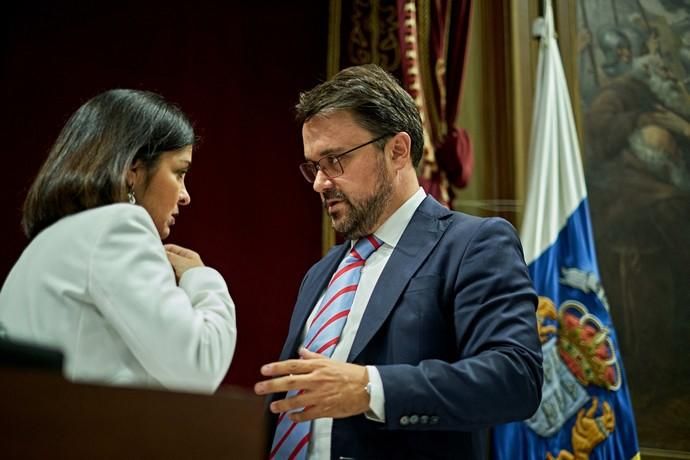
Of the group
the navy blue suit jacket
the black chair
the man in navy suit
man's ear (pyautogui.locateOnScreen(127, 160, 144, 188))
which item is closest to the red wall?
the man in navy suit

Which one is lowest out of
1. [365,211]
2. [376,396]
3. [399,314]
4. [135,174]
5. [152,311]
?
[376,396]

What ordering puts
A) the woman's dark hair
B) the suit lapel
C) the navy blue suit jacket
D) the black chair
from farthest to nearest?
the suit lapel, the navy blue suit jacket, the woman's dark hair, the black chair

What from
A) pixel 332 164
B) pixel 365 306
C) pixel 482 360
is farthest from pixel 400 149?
pixel 482 360

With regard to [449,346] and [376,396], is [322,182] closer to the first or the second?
[449,346]

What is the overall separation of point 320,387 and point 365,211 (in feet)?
2.18

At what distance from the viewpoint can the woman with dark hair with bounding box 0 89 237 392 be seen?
1290mm

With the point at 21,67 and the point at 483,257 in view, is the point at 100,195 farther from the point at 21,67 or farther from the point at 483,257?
the point at 21,67

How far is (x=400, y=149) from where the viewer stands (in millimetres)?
2209

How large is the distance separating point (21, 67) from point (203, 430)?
2.63 metres

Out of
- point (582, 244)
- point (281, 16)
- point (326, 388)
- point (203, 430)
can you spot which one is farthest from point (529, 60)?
point (203, 430)

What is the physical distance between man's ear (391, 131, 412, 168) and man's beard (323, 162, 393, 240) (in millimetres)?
70

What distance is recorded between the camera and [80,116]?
1550 mm

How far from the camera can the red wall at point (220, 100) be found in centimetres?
308

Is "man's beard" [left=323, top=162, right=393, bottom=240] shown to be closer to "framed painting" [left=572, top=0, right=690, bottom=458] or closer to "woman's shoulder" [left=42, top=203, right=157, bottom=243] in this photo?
"woman's shoulder" [left=42, top=203, right=157, bottom=243]
